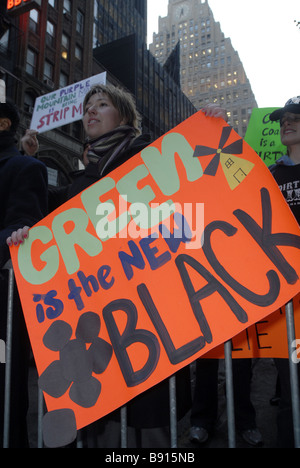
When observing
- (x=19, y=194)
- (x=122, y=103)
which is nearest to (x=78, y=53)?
(x=122, y=103)

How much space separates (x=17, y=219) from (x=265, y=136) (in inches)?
145

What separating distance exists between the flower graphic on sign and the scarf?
50 cm

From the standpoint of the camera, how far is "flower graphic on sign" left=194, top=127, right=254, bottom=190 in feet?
4.75

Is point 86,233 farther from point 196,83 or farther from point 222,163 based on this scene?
point 196,83

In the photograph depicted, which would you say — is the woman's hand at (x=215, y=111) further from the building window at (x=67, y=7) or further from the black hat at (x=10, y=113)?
the building window at (x=67, y=7)

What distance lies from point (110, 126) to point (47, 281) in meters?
1.00

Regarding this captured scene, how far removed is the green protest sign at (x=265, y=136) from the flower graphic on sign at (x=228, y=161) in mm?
3074

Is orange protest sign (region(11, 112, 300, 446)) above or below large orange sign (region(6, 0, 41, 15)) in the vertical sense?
below

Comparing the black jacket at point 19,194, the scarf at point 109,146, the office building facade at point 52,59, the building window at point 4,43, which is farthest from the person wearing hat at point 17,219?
the building window at point 4,43

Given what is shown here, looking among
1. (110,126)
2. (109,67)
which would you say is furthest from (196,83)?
(110,126)

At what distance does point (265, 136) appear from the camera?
14.7ft

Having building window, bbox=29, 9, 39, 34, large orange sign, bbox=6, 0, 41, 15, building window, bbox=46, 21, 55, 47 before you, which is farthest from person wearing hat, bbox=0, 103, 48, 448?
building window, bbox=46, 21, 55, 47

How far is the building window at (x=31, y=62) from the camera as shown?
19.6 m

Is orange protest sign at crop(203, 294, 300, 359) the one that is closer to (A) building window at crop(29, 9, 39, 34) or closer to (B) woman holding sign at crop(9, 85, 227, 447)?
(B) woman holding sign at crop(9, 85, 227, 447)
